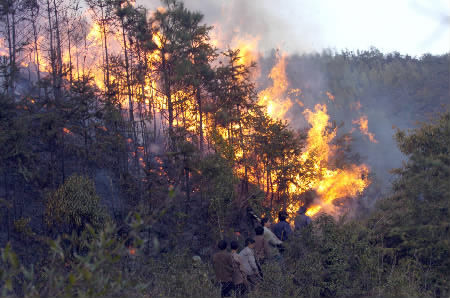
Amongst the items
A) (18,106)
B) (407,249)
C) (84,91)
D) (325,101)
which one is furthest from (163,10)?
(325,101)

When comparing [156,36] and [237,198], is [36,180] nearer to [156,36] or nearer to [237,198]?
[237,198]

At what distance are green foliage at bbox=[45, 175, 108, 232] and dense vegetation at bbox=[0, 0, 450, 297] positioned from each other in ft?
0.14

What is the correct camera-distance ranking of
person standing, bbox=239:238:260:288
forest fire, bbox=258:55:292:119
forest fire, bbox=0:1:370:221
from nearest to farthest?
person standing, bbox=239:238:260:288
forest fire, bbox=0:1:370:221
forest fire, bbox=258:55:292:119

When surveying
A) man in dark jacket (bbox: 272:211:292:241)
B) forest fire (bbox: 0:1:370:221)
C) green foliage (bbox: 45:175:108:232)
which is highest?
forest fire (bbox: 0:1:370:221)

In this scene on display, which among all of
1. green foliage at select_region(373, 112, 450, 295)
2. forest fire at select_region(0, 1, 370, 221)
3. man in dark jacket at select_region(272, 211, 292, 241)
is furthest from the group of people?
forest fire at select_region(0, 1, 370, 221)

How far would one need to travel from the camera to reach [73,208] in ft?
39.5

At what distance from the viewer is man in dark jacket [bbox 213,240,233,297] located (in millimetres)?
7348

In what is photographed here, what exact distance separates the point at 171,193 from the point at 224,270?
481cm

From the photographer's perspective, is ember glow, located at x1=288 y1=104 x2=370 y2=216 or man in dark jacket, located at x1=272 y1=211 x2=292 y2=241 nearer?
man in dark jacket, located at x1=272 y1=211 x2=292 y2=241

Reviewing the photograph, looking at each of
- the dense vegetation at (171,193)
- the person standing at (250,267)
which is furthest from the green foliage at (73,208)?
the person standing at (250,267)

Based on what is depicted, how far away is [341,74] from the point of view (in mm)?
53500

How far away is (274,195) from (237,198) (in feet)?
10.6

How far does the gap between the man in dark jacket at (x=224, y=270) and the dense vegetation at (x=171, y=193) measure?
0.50 m

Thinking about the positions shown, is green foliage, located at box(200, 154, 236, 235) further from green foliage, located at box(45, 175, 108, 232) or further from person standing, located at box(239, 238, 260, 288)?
person standing, located at box(239, 238, 260, 288)
